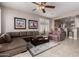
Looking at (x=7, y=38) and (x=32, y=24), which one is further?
(x=32, y=24)

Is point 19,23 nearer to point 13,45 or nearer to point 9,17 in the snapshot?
point 9,17

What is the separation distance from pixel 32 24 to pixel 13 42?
2.97 ft

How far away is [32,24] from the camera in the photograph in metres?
2.61

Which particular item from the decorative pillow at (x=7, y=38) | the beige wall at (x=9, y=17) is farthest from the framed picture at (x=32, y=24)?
the decorative pillow at (x=7, y=38)

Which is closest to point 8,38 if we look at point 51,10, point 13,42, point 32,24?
point 13,42

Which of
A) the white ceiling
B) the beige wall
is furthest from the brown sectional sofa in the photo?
the white ceiling

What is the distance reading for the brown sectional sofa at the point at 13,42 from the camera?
2.13 m

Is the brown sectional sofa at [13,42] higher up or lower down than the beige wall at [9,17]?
lower down

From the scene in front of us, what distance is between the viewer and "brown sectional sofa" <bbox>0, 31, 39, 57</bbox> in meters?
2.13

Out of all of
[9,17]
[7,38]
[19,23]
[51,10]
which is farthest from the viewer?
[51,10]

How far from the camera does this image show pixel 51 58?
7.22ft

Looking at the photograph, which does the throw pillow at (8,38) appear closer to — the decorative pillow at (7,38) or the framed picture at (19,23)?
the decorative pillow at (7,38)

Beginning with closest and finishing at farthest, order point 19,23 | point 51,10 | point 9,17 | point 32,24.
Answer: point 9,17
point 19,23
point 32,24
point 51,10

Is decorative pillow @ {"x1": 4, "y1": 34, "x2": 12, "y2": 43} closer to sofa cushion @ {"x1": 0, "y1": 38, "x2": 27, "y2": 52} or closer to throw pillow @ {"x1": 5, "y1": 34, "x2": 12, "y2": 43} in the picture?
throw pillow @ {"x1": 5, "y1": 34, "x2": 12, "y2": 43}
